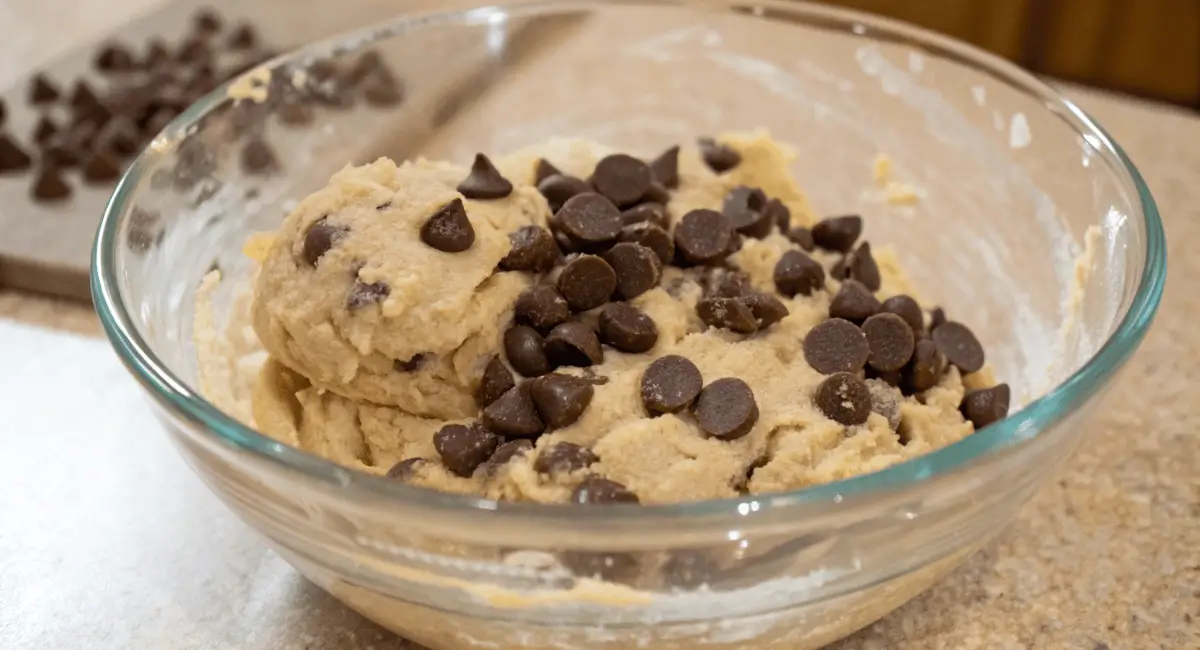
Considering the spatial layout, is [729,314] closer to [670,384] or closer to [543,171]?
[670,384]

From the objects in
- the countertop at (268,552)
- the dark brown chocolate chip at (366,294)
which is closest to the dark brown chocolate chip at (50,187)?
the countertop at (268,552)

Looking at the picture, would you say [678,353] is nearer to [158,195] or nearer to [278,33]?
[158,195]

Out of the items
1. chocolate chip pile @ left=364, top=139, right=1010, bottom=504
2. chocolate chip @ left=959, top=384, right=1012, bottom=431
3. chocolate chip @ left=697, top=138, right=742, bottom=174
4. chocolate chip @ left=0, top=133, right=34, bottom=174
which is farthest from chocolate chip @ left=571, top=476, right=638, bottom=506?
chocolate chip @ left=0, top=133, right=34, bottom=174

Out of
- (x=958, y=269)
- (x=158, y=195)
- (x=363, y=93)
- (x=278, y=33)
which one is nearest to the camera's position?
(x=158, y=195)

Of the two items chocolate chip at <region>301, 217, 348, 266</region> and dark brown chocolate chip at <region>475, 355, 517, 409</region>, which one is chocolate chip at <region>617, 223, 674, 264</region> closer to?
dark brown chocolate chip at <region>475, 355, 517, 409</region>

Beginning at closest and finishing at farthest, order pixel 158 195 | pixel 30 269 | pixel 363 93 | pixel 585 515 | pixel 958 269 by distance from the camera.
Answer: pixel 585 515 < pixel 158 195 < pixel 958 269 < pixel 30 269 < pixel 363 93

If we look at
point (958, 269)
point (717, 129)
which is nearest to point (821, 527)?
point (958, 269)
